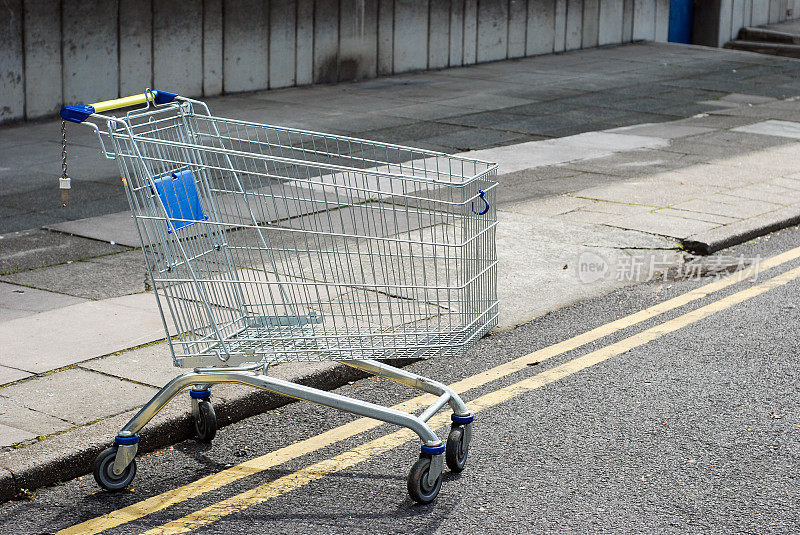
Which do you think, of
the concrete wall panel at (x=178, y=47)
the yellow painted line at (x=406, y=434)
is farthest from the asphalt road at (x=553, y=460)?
the concrete wall panel at (x=178, y=47)

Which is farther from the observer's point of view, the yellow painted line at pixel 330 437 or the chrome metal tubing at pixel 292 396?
the chrome metal tubing at pixel 292 396

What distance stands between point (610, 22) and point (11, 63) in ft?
44.3

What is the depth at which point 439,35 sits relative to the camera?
18.1 m

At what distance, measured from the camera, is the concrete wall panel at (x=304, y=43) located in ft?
51.4

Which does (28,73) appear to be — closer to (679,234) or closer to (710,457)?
(679,234)

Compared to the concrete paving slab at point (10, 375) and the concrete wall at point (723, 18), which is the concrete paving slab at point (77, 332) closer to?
the concrete paving slab at point (10, 375)

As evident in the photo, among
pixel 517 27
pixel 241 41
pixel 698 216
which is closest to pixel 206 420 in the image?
pixel 698 216

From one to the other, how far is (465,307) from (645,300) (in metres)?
2.80

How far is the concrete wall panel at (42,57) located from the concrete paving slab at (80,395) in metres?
8.45

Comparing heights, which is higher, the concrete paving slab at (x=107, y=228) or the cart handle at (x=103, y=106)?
the cart handle at (x=103, y=106)

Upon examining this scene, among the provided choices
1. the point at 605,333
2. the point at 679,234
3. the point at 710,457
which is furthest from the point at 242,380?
the point at 679,234

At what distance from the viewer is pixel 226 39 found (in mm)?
14742

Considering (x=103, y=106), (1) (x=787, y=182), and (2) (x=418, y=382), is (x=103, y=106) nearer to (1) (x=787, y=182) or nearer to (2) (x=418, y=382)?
(2) (x=418, y=382)

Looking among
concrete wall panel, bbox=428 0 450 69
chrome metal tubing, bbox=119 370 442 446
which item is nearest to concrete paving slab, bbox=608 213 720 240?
chrome metal tubing, bbox=119 370 442 446
